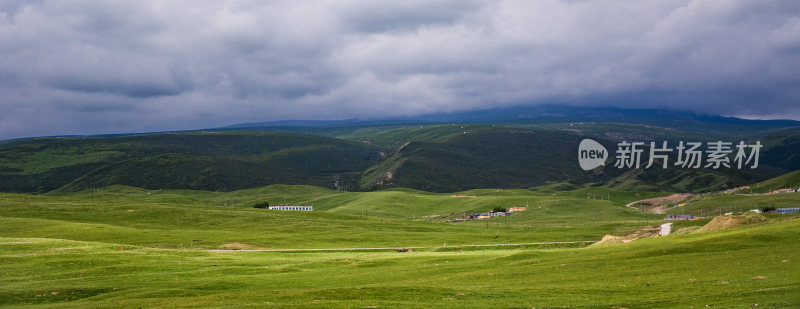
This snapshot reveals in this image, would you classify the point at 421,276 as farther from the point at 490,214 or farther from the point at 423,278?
the point at 490,214

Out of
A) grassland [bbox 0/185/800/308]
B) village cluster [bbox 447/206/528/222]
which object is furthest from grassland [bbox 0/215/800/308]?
village cluster [bbox 447/206/528/222]

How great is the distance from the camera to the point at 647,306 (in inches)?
1118

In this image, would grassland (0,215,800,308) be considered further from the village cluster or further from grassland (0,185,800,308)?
the village cluster

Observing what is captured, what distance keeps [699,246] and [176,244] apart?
72.8 metres

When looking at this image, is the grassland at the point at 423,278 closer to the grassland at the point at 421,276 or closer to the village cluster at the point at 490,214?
the grassland at the point at 421,276

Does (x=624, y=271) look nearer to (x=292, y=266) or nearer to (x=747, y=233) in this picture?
(x=747, y=233)

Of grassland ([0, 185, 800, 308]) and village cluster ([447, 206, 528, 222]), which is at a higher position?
grassland ([0, 185, 800, 308])

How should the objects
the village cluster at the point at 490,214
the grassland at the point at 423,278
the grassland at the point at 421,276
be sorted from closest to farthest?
the grassland at the point at 423,278 < the grassland at the point at 421,276 < the village cluster at the point at 490,214

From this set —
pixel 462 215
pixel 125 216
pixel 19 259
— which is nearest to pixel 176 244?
pixel 19 259

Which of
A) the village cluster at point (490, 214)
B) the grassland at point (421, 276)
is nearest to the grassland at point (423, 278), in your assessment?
the grassland at point (421, 276)

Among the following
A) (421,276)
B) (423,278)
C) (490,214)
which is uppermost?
(423,278)

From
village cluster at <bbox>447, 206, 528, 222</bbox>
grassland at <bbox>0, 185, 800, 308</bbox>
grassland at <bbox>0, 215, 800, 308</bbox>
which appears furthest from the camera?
village cluster at <bbox>447, 206, 528, 222</bbox>

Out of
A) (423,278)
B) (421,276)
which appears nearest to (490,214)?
(421,276)

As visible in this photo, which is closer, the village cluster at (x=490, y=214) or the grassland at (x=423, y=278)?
the grassland at (x=423, y=278)
